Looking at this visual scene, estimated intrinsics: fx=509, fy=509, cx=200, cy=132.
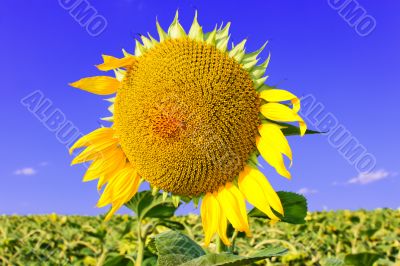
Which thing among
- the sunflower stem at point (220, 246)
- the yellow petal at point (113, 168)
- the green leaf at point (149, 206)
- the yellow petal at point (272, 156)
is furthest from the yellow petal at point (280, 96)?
the green leaf at point (149, 206)

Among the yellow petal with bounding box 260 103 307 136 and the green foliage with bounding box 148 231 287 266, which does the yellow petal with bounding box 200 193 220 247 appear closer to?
the green foliage with bounding box 148 231 287 266

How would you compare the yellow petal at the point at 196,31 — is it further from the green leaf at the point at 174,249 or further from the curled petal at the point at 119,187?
the green leaf at the point at 174,249

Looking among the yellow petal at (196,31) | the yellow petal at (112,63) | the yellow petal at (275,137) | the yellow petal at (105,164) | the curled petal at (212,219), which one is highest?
the yellow petal at (196,31)

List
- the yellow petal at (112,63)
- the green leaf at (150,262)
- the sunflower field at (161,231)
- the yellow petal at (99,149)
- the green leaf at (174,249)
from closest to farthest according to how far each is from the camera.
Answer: the green leaf at (174,249) → the yellow petal at (112,63) → the yellow petal at (99,149) → the green leaf at (150,262) → the sunflower field at (161,231)

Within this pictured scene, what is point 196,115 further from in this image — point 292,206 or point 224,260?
point 224,260

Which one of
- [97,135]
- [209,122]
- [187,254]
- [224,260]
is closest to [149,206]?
[97,135]

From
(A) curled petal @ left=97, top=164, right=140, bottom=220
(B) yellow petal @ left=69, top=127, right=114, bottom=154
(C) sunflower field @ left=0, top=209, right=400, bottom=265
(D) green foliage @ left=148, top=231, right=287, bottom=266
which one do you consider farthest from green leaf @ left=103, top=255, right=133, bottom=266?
(D) green foliage @ left=148, top=231, right=287, bottom=266

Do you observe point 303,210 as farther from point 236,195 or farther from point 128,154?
point 128,154
